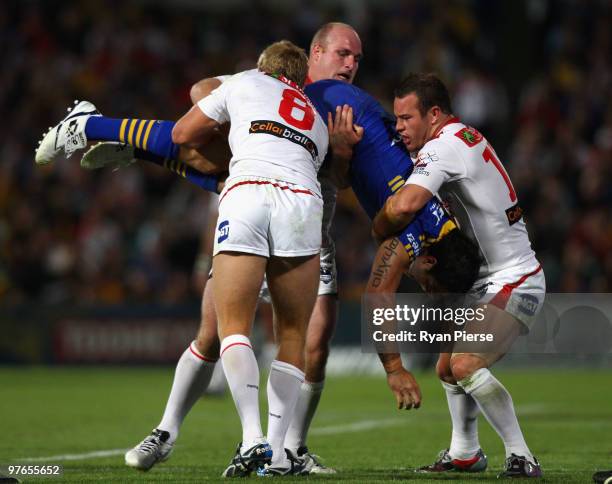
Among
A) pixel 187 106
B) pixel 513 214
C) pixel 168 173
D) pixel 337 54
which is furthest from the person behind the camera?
pixel 187 106

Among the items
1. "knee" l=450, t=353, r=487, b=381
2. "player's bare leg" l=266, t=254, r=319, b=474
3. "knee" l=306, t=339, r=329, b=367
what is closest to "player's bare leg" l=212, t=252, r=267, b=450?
"player's bare leg" l=266, t=254, r=319, b=474

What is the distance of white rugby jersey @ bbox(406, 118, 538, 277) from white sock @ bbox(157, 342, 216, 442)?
1.62 meters

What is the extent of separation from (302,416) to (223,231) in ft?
5.47

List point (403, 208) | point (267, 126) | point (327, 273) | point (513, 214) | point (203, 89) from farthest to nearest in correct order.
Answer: point (327, 273)
point (203, 89)
point (513, 214)
point (403, 208)
point (267, 126)

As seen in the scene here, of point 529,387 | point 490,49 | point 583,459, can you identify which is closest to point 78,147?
point 583,459

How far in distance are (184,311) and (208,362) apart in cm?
996

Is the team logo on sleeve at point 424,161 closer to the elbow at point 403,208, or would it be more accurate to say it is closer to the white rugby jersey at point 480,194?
the white rugby jersey at point 480,194

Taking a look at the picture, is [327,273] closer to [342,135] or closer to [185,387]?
[342,135]

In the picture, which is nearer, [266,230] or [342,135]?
[266,230]

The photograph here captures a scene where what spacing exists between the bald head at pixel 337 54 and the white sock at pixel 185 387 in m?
1.96

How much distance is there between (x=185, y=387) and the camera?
6703 millimetres

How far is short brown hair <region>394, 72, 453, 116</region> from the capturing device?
261 inches

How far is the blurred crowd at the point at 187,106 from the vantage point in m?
16.9

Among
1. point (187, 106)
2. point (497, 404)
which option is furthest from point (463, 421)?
point (187, 106)
